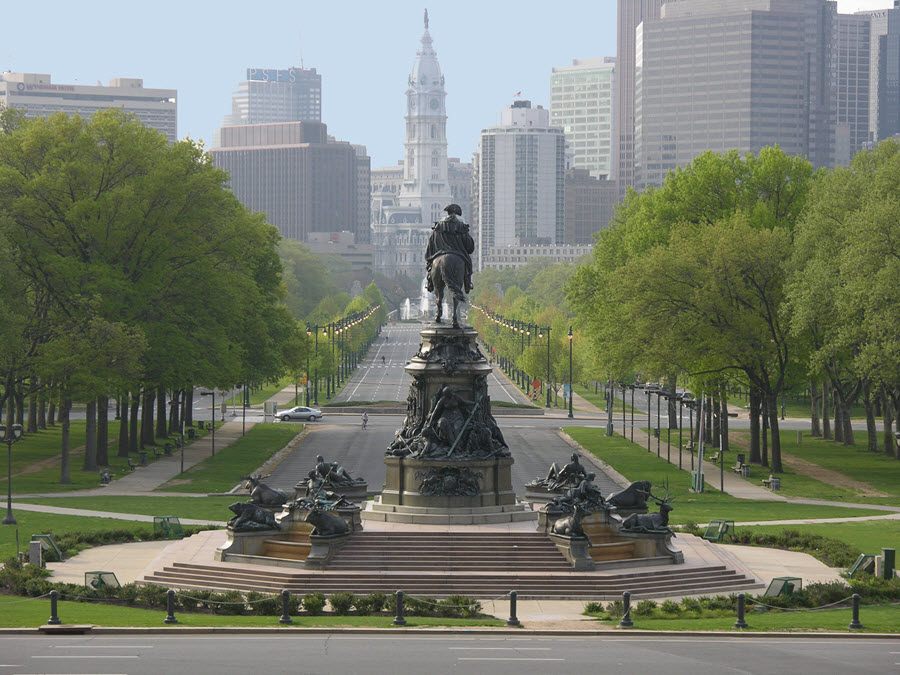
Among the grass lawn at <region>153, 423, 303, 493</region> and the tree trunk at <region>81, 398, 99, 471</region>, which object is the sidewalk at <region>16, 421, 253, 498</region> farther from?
the tree trunk at <region>81, 398, 99, 471</region>

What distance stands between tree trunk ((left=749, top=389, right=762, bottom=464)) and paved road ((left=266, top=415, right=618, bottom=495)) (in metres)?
10.0

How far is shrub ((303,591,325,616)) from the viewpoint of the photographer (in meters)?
34.3

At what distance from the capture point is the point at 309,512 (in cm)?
4044

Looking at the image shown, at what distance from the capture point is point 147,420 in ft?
262

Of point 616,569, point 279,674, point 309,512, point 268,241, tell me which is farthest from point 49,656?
point 268,241

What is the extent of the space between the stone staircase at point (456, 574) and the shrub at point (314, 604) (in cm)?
241

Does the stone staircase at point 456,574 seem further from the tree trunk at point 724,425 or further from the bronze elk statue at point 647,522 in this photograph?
the tree trunk at point 724,425

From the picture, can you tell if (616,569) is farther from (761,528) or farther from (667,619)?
(761,528)

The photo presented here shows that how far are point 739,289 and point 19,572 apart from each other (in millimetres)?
42210

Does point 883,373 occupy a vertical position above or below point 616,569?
above

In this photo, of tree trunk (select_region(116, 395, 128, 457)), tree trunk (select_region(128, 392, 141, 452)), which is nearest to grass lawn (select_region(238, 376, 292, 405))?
tree trunk (select_region(128, 392, 141, 452))

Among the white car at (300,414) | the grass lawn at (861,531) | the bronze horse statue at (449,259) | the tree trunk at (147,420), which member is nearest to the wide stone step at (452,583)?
the bronze horse statue at (449,259)

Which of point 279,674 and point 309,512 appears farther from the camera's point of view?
point 309,512

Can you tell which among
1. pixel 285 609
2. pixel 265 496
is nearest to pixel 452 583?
pixel 285 609
